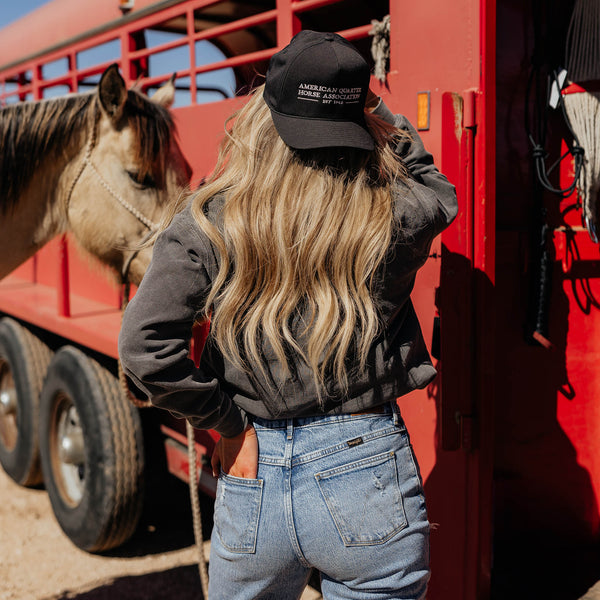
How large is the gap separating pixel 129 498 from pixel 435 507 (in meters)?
1.71

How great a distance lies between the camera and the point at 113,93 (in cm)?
259

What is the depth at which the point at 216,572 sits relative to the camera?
139cm

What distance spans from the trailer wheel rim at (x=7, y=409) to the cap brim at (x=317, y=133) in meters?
3.61

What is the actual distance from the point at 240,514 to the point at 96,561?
2.41 metres

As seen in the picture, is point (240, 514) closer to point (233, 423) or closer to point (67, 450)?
point (233, 423)

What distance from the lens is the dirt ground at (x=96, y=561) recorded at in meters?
3.09

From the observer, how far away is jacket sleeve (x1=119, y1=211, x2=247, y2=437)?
1251mm

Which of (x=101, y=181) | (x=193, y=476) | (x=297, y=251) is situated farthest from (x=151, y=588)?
(x=297, y=251)

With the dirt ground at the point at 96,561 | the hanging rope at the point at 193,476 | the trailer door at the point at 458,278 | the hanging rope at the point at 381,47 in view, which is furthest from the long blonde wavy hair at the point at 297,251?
the dirt ground at the point at 96,561

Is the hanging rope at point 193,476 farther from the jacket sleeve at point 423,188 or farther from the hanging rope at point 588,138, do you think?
the hanging rope at point 588,138

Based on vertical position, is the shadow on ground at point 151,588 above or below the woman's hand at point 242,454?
below

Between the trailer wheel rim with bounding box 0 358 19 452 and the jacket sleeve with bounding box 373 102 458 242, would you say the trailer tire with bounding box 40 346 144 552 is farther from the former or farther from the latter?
the jacket sleeve with bounding box 373 102 458 242

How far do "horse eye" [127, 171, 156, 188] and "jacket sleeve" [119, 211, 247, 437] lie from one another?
147cm

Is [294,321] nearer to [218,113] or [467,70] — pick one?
[467,70]
